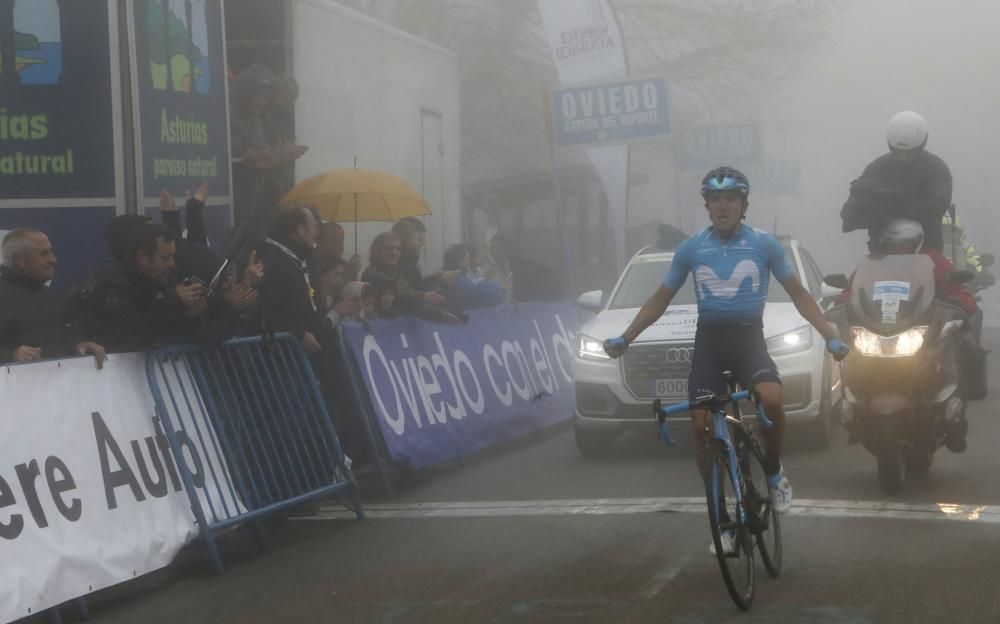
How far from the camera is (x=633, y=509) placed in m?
9.47

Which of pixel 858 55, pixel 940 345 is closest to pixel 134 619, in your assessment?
pixel 940 345

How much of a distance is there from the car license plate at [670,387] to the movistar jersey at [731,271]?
4134 millimetres

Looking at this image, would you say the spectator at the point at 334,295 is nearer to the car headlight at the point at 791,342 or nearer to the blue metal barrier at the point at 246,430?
the blue metal barrier at the point at 246,430

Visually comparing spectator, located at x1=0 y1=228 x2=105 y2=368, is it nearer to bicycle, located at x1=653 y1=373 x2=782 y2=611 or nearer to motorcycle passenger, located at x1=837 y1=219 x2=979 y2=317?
bicycle, located at x1=653 y1=373 x2=782 y2=611

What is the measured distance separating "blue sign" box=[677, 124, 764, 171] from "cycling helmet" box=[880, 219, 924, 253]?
66.1 ft

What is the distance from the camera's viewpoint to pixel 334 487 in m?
9.87

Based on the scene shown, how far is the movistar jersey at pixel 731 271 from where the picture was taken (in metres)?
7.60

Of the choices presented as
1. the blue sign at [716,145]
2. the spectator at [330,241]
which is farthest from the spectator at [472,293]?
the blue sign at [716,145]

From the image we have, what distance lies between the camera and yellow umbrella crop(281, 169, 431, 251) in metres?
13.6

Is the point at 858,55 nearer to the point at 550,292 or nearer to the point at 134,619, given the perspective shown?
the point at 550,292

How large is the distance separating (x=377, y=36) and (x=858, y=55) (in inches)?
2376

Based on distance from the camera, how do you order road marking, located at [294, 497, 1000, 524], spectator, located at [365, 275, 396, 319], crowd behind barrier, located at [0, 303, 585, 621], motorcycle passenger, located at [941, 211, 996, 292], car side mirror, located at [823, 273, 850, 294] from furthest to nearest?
motorcycle passenger, located at [941, 211, 996, 292]
spectator, located at [365, 275, 396, 319]
car side mirror, located at [823, 273, 850, 294]
road marking, located at [294, 497, 1000, 524]
crowd behind barrier, located at [0, 303, 585, 621]

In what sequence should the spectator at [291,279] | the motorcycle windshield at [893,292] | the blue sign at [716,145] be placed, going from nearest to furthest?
the motorcycle windshield at [893,292] → the spectator at [291,279] → the blue sign at [716,145]

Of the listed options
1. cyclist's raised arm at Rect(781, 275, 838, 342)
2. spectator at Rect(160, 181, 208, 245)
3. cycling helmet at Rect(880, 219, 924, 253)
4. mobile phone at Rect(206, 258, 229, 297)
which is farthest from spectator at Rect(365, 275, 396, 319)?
cyclist's raised arm at Rect(781, 275, 838, 342)
